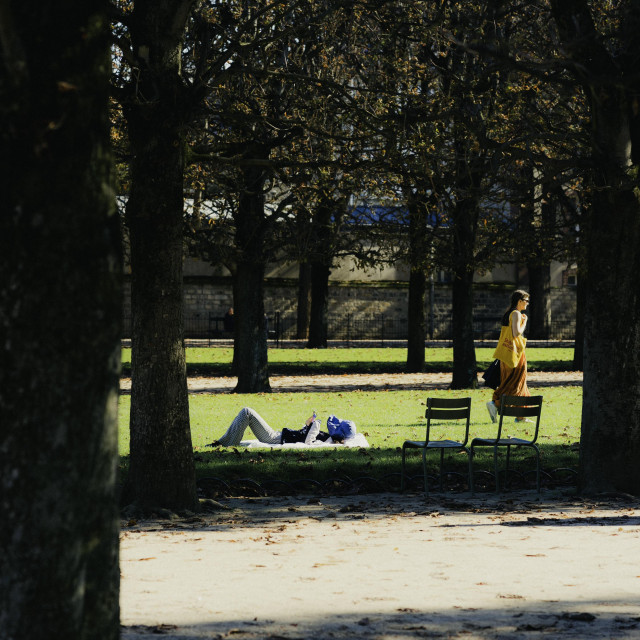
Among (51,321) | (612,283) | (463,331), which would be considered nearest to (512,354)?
(612,283)

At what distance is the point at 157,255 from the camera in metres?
8.74

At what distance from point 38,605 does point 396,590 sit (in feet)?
10.5

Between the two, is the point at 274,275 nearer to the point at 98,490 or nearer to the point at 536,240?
the point at 536,240

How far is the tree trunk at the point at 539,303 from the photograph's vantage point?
43906mm

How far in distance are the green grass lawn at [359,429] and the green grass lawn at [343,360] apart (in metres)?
6.21

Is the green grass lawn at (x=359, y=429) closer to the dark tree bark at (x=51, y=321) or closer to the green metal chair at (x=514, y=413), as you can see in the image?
the green metal chair at (x=514, y=413)

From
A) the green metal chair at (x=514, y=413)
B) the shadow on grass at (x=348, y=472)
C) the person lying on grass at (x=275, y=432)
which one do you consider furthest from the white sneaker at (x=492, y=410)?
the green metal chair at (x=514, y=413)

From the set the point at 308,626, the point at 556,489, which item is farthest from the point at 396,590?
the point at 556,489

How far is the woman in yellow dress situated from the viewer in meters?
15.5

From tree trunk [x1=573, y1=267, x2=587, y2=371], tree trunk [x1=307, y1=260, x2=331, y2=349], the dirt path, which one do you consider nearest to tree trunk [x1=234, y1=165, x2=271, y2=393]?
the dirt path

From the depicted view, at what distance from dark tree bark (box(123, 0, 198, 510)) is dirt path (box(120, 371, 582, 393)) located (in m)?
13.2

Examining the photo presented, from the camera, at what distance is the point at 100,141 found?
3492mm

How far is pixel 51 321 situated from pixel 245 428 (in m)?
9.51

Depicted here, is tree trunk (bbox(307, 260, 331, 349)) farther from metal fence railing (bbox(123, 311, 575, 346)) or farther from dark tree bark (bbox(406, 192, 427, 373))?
dark tree bark (bbox(406, 192, 427, 373))
